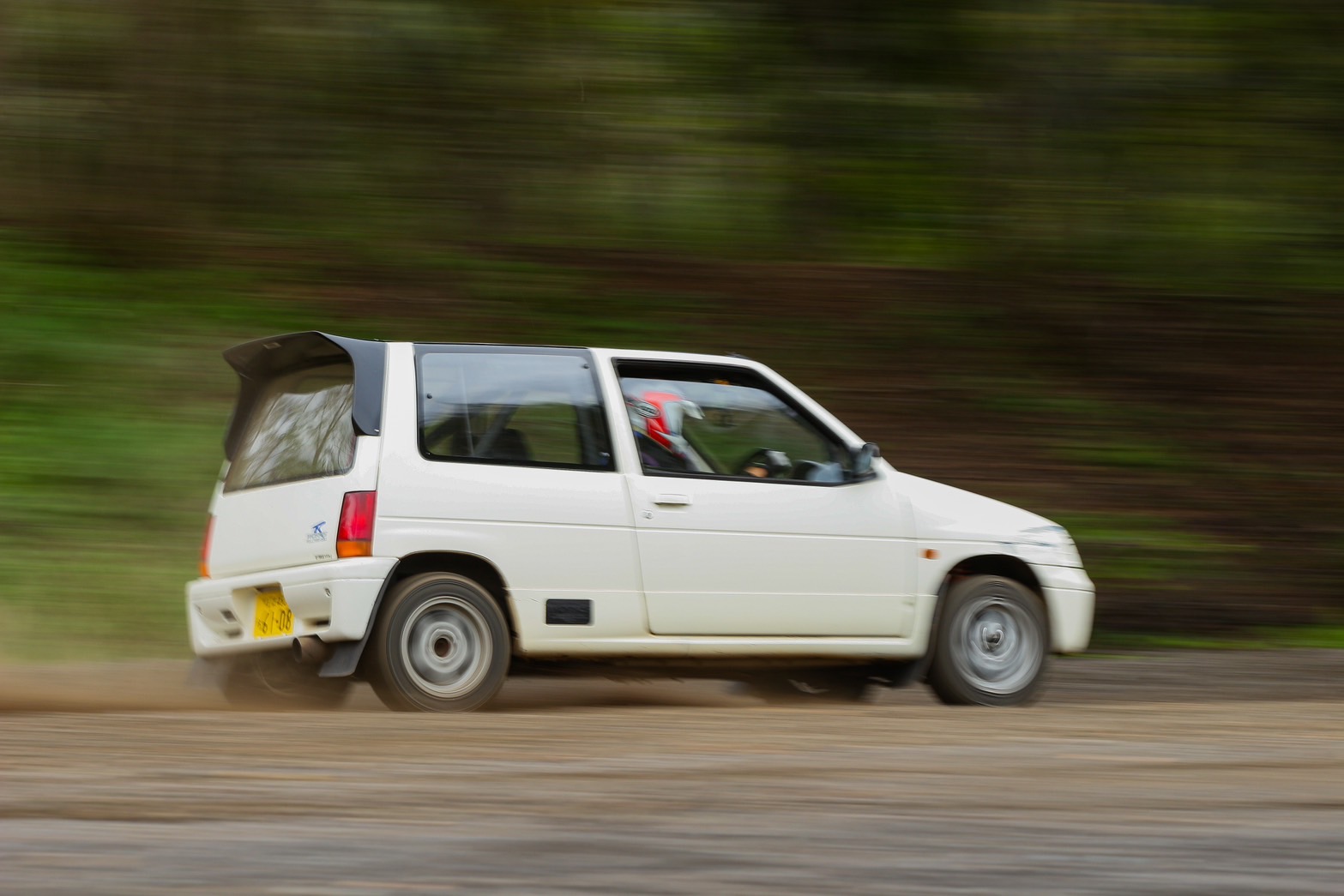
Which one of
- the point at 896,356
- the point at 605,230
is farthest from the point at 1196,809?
the point at 605,230

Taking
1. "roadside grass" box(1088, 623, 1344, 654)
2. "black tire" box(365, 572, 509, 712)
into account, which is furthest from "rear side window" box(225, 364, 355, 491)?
"roadside grass" box(1088, 623, 1344, 654)

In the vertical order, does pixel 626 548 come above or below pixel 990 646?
above

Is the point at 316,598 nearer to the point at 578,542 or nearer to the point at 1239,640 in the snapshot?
the point at 578,542

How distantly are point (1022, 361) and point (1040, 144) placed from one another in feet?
9.60

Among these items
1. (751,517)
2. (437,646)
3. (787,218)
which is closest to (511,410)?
(437,646)

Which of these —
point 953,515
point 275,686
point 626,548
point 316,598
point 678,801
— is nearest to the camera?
point 678,801

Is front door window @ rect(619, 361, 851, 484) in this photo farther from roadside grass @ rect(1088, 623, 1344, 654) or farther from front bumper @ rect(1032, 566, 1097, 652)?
roadside grass @ rect(1088, 623, 1344, 654)

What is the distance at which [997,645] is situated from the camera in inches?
298

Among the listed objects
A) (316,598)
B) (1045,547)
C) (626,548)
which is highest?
(1045,547)

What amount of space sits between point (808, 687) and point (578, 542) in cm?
182

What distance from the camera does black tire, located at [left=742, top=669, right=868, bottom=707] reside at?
7713 millimetres

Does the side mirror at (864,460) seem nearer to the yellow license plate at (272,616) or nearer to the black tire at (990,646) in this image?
the black tire at (990,646)

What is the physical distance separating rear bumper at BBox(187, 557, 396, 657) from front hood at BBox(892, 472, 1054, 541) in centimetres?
244

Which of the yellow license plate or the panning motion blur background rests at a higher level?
the panning motion blur background
